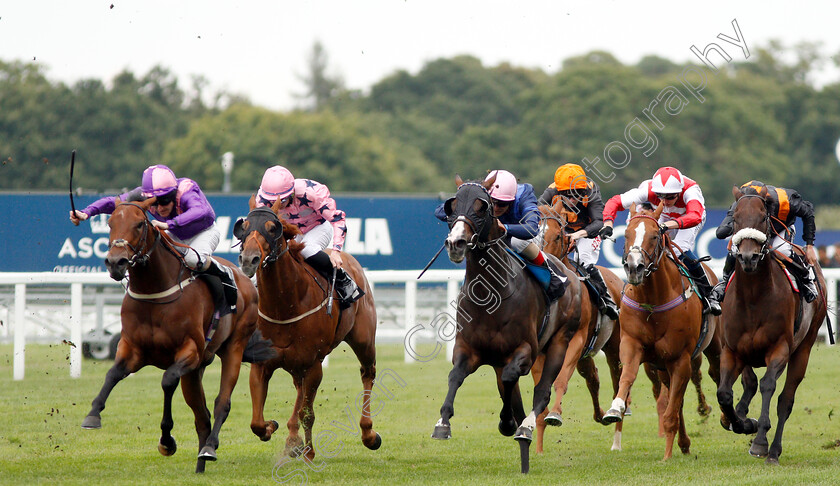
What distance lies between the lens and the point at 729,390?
7.38 meters

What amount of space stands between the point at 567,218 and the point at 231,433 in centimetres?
341

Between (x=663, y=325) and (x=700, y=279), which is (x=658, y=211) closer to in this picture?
(x=663, y=325)

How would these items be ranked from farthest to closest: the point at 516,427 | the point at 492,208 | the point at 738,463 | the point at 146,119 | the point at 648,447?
the point at 146,119 < the point at 648,447 < the point at 738,463 < the point at 516,427 < the point at 492,208

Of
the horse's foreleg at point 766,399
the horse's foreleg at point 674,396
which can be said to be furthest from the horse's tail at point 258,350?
the horse's foreleg at point 766,399

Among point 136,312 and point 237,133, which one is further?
point 237,133

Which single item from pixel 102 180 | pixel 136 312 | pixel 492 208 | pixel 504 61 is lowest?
pixel 136 312

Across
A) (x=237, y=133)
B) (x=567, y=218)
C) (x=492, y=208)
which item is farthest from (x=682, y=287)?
(x=237, y=133)

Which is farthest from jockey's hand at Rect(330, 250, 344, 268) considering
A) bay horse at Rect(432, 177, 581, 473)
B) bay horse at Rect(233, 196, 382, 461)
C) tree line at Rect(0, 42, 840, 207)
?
tree line at Rect(0, 42, 840, 207)

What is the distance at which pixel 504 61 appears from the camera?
59.8 meters

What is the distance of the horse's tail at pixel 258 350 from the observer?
729cm

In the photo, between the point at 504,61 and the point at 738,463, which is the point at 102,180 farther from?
the point at 738,463

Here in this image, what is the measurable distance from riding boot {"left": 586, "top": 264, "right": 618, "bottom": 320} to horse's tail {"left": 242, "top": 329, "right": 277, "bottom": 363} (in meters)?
2.73

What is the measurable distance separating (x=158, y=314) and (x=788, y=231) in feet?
15.1

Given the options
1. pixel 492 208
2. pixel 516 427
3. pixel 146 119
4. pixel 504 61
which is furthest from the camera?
pixel 504 61
